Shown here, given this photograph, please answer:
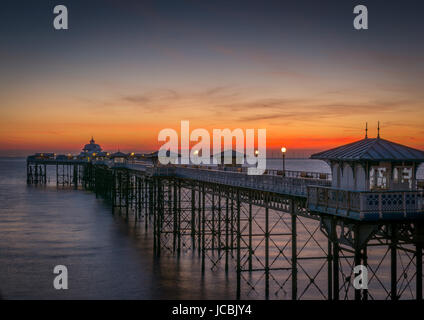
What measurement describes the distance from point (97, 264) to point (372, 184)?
23023mm

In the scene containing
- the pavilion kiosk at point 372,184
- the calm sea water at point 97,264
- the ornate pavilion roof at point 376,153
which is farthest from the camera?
the calm sea water at point 97,264

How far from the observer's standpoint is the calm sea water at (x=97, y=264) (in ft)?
87.2

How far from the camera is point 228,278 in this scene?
29.1 meters

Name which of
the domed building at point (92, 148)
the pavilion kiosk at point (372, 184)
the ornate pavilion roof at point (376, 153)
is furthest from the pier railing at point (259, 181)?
the domed building at point (92, 148)

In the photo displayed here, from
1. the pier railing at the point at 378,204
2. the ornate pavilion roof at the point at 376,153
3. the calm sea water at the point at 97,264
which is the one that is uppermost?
the ornate pavilion roof at the point at 376,153

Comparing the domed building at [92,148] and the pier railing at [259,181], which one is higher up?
the domed building at [92,148]

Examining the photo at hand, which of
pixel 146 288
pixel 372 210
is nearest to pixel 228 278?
pixel 146 288

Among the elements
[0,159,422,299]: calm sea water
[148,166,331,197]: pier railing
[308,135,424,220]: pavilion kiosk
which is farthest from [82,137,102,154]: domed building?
[308,135,424,220]: pavilion kiosk

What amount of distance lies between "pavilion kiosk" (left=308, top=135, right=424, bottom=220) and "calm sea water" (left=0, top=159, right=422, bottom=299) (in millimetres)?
11138

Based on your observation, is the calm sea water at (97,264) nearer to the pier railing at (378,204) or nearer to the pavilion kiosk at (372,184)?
the pavilion kiosk at (372,184)

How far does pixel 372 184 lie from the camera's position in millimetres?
16203

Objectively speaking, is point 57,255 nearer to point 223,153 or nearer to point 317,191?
point 223,153

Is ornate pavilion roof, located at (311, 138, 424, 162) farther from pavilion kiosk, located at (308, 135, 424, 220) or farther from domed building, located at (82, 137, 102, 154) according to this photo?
domed building, located at (82, 137, 102, 154)

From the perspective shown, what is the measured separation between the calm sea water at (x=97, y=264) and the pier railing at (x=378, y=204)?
1194 cm
